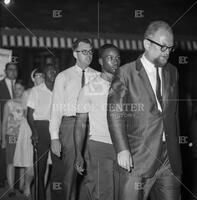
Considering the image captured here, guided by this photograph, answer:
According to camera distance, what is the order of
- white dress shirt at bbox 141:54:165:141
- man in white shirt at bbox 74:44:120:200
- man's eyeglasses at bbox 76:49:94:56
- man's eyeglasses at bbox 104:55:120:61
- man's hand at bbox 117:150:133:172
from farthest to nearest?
1. man's eyeglasses at bbox 76:49:94:56
2. man's eyeglasses at bbox 104:55:120:61
3. man in white shirt at bbox 74:44:120:200
4. white dress shirt at bbox 141:54:165:141
5. man's hand at bbox 117:150:133:172

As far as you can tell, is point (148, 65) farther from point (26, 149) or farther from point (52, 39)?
point (26, 149)

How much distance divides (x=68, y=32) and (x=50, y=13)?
21 cm

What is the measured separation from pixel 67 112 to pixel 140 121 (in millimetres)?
749

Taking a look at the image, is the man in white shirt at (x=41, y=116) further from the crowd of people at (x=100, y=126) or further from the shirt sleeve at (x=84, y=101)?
the shirt sleeve at (x=84, y=101)

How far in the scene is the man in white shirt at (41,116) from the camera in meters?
2.87

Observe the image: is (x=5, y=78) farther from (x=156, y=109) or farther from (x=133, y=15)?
(x=156, y=109)

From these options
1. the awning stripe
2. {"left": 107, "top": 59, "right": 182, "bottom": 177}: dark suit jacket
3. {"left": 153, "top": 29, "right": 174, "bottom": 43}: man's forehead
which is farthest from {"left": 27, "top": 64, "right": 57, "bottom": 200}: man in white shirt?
{"left": 153, "top": 29, "right": 174, "bottom": 43}: man's forehead

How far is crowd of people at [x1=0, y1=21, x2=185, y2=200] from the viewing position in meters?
2.11

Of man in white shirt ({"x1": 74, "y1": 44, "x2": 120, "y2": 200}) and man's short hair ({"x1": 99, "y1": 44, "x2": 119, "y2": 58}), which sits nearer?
man in white shirt ({"x1": 74, "y1": 44, "x2": 120, "y2": 200})

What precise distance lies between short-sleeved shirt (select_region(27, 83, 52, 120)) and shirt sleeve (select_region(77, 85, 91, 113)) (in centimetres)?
25

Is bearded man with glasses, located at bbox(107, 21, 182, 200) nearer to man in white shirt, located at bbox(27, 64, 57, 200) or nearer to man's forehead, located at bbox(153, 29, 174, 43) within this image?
man's forehead, located at bbox(153, 29, 174, 43)

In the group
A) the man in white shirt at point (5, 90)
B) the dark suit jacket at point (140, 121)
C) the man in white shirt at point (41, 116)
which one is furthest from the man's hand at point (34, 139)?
the dark suit jacket at point (140, 121)

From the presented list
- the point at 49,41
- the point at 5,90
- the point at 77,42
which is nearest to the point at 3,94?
the point at 5,90

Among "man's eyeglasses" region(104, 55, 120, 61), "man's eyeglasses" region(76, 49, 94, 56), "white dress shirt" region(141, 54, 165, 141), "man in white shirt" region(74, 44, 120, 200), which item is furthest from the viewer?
"man's eyeglasses" region(76, 49, 94, 56)
